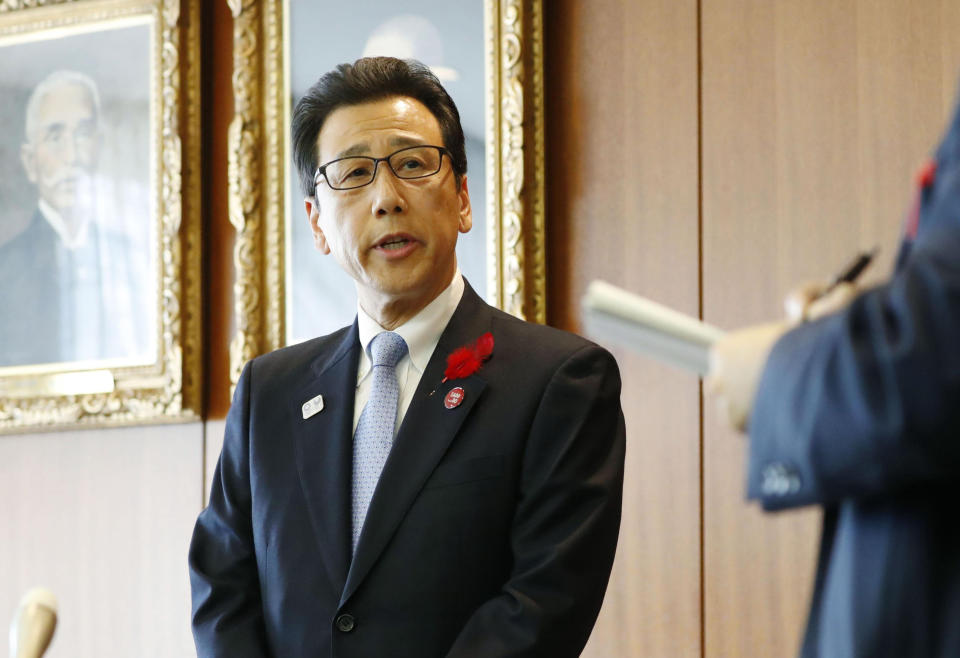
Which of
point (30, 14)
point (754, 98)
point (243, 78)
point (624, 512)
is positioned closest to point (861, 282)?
point (754, 98)

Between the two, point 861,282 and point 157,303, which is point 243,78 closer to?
point 157,303

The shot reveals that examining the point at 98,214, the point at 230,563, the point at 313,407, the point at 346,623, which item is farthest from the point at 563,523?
the point at 98,214

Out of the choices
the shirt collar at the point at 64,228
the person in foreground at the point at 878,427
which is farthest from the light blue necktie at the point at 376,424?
the shirt collar at the point at 64,228

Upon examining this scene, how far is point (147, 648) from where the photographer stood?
12.9 feet

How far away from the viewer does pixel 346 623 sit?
2.27 m

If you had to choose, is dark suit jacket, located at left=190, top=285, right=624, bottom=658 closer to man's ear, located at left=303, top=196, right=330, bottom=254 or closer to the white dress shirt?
the white dress shirt

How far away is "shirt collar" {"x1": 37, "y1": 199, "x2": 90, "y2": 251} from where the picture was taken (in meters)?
4.12

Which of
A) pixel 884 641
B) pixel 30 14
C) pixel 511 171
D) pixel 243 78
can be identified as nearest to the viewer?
pixel 884 641

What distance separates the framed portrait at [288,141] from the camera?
3.49 meters

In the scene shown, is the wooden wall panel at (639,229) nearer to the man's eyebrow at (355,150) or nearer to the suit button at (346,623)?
the man's eyebrow at (355,150)

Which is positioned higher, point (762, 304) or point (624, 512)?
point (762, 304)

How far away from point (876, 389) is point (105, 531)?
3456mm

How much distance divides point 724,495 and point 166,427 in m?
1.76

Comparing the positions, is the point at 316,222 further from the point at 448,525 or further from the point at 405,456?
the point at 448,525
